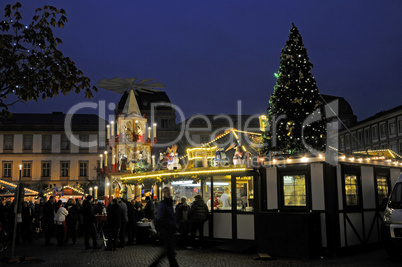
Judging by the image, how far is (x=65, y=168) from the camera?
62.8m

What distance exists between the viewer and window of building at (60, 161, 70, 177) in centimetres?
6247

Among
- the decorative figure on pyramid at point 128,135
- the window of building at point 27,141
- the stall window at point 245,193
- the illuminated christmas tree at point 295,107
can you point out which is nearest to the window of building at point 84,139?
the window of building at point 27,141

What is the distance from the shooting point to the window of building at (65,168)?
205ft

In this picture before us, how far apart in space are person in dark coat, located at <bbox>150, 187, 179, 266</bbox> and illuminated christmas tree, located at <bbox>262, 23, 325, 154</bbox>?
15.0 meters

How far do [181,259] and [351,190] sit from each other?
5.96 metres

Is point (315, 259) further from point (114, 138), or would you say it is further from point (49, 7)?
point (114, 138)

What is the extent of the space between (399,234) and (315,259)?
2.42 metres

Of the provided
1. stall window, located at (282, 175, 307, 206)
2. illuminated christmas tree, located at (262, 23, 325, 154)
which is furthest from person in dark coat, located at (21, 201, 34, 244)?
illuminated christmas tree, located at (262, 23, 325, 154)

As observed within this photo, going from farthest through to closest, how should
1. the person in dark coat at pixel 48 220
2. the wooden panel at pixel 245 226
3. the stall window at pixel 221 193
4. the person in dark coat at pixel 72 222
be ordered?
the person in dark coat at pixel 72 222 < the person in dark coat at pixel 48 220 < the stall window at pixel 221 193 < the wooden panel at pixel 245 226

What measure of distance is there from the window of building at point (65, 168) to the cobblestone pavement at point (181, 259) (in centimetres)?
4925

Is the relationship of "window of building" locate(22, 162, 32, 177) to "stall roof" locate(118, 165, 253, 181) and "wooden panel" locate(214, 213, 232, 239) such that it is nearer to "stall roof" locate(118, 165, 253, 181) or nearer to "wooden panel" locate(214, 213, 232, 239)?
"stall roof" locate(118, 165, 253, 181)

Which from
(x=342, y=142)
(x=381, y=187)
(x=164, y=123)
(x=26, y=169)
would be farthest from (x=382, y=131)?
(x=26, y=169)

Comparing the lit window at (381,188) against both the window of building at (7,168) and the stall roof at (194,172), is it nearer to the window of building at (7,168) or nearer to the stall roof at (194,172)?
the stall roof at (194,172)

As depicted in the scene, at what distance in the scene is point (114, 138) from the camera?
24031 mm
